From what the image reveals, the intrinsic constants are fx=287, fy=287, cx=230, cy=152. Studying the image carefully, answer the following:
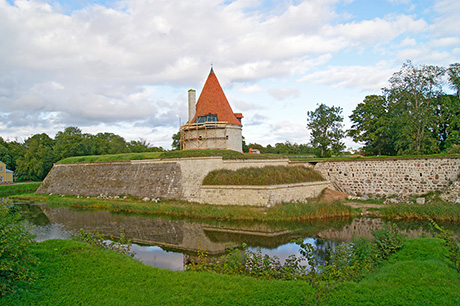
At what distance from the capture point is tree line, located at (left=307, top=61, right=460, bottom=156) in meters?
22.1

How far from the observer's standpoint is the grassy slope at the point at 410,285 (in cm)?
490

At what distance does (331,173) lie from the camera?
21.6 metres

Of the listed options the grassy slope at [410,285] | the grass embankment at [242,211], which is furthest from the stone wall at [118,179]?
the grassy slope at [410,285]

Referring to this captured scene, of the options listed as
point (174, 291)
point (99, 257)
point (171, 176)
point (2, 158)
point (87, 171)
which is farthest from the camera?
point (2, 158)

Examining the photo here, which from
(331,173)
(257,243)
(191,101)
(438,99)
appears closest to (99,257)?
(257,243)

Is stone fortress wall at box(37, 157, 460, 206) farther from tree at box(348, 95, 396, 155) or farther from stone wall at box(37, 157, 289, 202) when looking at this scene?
tree at box(348, 95, 396, 155)

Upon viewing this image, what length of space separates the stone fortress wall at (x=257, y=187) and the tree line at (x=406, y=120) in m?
3.72

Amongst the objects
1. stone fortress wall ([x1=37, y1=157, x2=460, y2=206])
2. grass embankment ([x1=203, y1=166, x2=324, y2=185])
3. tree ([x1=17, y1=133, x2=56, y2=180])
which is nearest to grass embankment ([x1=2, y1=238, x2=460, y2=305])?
stone fortress wall ([x1=37, y1=157, x2=460, y2=206])

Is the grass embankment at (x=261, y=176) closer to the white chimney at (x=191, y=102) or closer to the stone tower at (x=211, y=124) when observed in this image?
the stone tower at (x=211, y=124)

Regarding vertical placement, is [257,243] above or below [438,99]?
below

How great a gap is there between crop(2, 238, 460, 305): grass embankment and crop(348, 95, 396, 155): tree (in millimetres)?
21196

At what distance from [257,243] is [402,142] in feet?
56.9

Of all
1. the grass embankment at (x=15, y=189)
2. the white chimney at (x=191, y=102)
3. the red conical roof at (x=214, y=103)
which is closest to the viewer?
the red conical roof at (x=214, y=103)

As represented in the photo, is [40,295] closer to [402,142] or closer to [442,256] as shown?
[442,256]
